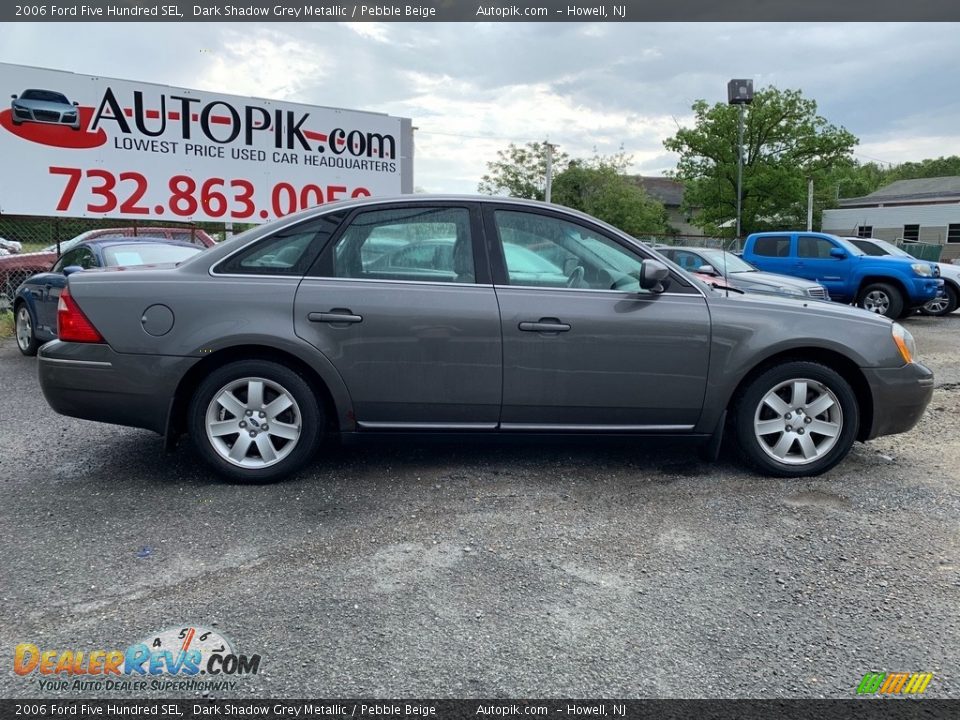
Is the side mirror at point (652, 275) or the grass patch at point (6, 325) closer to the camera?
the side mirror at point (652, 275)

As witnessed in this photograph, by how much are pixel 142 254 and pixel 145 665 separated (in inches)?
240

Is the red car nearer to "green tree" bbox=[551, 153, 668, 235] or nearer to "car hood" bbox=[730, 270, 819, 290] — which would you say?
"car hood" bbox=[730, 270, 819, 290]

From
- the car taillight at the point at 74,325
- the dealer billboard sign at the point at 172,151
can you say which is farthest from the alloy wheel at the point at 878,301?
the car taillight at the point at 74,325

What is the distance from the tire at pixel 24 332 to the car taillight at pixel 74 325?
4.70m

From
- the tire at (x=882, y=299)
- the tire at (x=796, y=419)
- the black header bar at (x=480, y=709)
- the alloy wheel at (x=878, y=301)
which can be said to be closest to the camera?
the black header bar at (x=480, y=709)

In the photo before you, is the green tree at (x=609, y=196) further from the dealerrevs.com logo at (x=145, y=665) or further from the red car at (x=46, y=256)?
the dealerrevs.com logo at (x=145, y=665)

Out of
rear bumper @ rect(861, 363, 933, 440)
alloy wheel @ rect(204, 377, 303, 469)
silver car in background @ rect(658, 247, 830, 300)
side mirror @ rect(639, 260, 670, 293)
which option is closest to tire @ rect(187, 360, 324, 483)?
alloy wheel @ rect(204, 377, 303, 469)

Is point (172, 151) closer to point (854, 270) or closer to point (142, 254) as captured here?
point (142, 254)

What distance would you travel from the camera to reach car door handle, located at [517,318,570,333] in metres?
3.97

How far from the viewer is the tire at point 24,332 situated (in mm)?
7984

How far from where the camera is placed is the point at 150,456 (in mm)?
4574

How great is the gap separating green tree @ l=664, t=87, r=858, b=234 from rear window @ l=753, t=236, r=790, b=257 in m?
24.4

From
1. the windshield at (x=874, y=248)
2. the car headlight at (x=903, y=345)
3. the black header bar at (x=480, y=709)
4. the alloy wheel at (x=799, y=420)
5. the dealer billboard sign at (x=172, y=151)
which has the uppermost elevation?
the dealer billboard sign at (x=172, y=151)

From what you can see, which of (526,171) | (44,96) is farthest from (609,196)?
(44,96)
